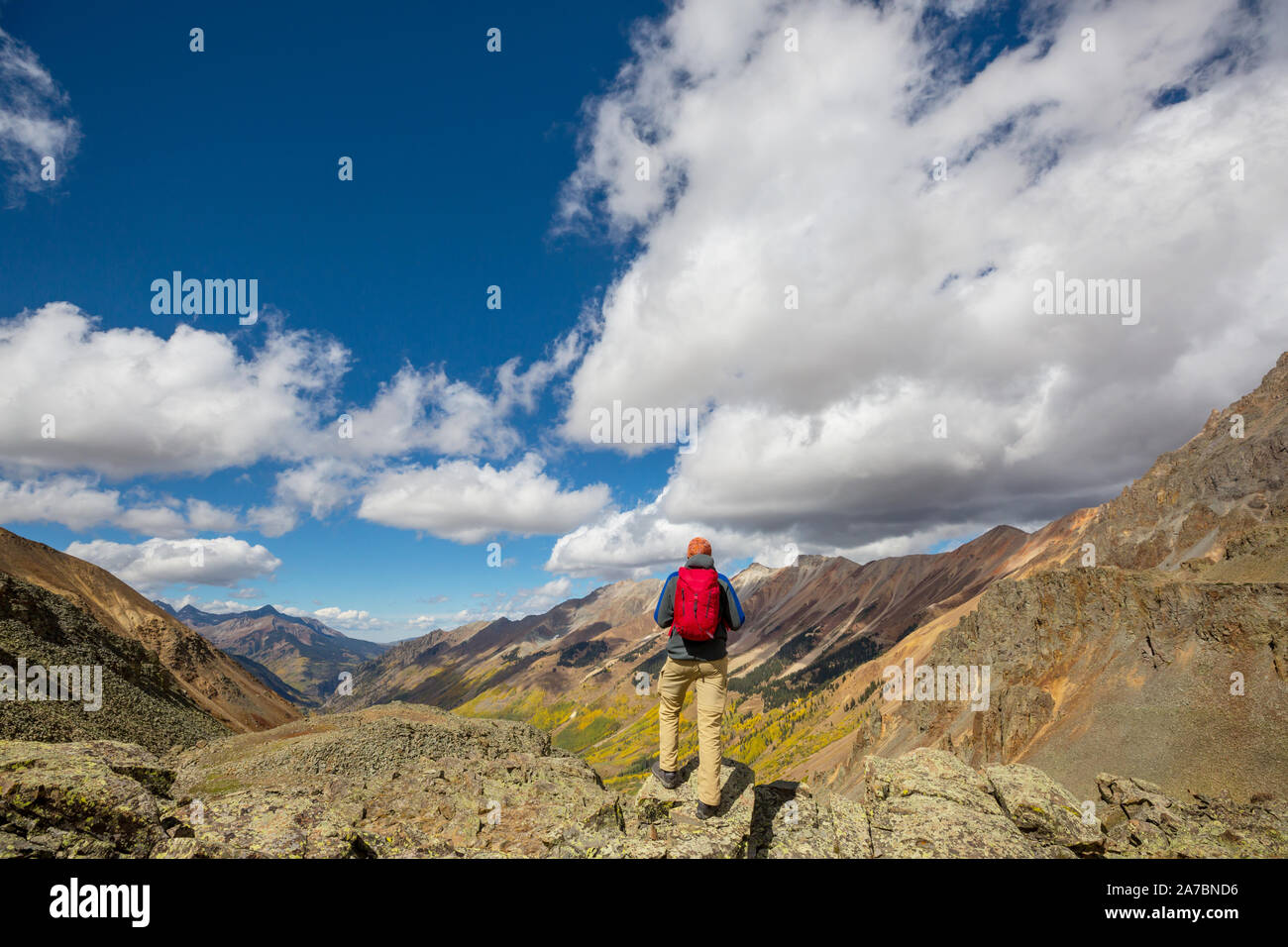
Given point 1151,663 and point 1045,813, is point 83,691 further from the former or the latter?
point 1151,663

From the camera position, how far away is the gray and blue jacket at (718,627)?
10.6m

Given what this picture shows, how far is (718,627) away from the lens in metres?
10.7

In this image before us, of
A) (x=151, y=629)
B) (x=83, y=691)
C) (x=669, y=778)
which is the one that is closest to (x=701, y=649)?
(x=669, y=778)

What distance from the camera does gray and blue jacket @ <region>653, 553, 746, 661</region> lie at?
10.6 meters

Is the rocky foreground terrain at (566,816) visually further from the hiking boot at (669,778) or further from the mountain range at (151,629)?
the mountain range at (151,629)

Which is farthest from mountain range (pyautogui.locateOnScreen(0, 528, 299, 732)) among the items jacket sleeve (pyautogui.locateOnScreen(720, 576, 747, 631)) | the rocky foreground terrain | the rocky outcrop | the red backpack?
jacket sleeve (pyautogui.locateOnScreen(720, 576, 747, 631))

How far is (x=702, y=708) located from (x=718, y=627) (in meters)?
1.53

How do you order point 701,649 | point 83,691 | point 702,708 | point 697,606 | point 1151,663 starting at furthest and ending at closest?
point 1151,663 → point 83,691 → point 701,649 → point 697,606 → point 702,708

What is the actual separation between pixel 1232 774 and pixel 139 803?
72.4 metres

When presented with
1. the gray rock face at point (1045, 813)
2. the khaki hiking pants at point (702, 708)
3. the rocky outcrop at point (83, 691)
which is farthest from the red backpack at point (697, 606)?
the rocky outcrop at point (83, 691)

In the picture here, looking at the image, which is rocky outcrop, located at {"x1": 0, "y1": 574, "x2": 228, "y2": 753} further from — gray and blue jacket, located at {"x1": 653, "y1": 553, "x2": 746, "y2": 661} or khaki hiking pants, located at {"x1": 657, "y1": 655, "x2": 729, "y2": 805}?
gray and blue jacket, located at {"x1": 653, "y1": 553, "x2": 746, "y2": 661}

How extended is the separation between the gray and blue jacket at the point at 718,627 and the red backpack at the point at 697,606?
16 cm
